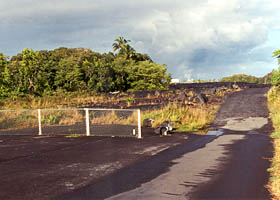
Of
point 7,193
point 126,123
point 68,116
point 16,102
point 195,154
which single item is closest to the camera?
point 7,193

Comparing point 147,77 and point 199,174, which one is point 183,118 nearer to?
point 199,174

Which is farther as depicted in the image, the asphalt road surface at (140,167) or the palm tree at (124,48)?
the palm tree at (124,48)

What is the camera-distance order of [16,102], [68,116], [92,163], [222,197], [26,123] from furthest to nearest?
1. [16,102]
2. [68,116]
3. [26,123]
4. [92,163]
5. [222,197]

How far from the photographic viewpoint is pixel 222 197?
6.17 m

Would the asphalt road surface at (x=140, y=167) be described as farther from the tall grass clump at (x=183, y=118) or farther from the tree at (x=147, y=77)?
the tree at (x=147, y=77)

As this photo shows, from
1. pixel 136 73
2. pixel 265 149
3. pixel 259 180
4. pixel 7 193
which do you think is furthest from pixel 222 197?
pixel 136 73

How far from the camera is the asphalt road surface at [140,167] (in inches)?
263

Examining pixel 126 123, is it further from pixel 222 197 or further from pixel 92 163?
pixel 222 197

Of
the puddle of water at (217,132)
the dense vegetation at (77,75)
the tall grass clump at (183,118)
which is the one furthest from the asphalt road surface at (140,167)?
the dense vegetation at (77,75)

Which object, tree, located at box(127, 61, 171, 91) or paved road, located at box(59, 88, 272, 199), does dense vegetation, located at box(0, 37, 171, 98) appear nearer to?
tree, located at box(127, 61, 171, 91)

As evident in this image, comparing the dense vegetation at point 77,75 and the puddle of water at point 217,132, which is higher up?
the dense vegetation at point 77,75

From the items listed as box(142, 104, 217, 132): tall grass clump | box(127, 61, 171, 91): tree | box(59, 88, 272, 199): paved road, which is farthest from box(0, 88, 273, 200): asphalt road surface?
box(127, 61, 171, 91): tree

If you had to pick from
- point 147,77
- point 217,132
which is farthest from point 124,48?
point 217,132

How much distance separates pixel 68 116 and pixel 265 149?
50.4ft
